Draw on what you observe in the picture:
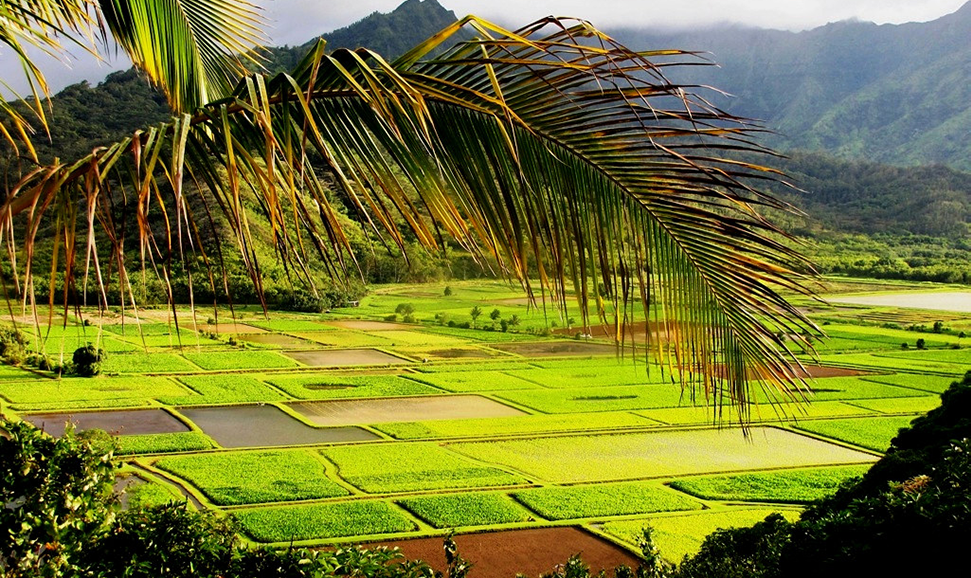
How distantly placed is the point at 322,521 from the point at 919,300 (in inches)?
1729

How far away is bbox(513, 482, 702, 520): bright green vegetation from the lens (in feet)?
42.4

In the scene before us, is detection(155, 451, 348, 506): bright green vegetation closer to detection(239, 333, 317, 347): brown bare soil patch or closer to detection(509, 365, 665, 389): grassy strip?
detection(509, 365, 665, 389): grassy strip

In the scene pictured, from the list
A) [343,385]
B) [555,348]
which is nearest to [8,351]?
[343,385]

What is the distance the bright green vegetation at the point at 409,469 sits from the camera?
14305mm

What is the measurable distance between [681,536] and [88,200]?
11401 millimetres

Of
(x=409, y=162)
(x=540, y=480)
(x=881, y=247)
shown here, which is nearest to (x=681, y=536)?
(x=540, y=480)

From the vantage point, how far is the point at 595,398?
74.3ft

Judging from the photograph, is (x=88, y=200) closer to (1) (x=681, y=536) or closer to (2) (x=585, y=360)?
(1) (x=681, y=536)

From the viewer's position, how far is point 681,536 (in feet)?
38.7

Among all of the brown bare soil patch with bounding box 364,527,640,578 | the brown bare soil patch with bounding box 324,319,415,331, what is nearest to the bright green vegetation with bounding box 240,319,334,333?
the brown bare soil patch with bounding box 324,319,415,331

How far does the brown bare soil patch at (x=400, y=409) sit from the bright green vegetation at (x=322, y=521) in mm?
6418

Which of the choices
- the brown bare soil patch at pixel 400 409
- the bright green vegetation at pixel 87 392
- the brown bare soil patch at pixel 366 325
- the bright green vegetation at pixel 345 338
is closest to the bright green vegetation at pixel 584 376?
the brown bare soil patch at pixel 400 409

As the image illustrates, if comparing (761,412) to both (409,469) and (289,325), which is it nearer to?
(409,469)

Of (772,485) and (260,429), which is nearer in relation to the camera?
(772,485)
